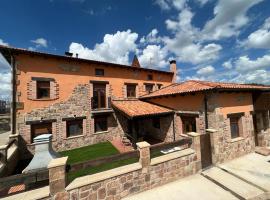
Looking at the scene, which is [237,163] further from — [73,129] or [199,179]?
[73,129]

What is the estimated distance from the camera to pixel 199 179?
241 inches

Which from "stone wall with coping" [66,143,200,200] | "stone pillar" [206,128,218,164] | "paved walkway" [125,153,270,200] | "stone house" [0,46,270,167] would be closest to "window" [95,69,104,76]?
"stone house" [0,46,270,167]

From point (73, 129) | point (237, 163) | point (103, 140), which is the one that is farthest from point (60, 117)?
point (237, 163)

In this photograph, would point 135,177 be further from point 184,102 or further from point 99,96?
point 99,96

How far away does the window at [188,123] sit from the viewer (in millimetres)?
8805

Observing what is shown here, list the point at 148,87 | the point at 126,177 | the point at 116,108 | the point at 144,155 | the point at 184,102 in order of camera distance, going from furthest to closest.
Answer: the point at 148,87 → the point at 116,108 → the point at 184,102 → the point at 144,155 → the point at 126,177

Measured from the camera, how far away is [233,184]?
564cm

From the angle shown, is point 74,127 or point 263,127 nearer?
point 263,127

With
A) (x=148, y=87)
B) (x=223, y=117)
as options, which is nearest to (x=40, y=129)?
(x=148, y=87)

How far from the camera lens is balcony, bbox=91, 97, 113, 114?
42.2ft

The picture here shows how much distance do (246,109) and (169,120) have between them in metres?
4.85

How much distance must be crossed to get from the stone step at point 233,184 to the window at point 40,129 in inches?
438

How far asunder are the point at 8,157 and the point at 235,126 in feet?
44.2

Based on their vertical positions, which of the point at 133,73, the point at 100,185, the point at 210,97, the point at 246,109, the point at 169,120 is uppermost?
the point at 133,73
